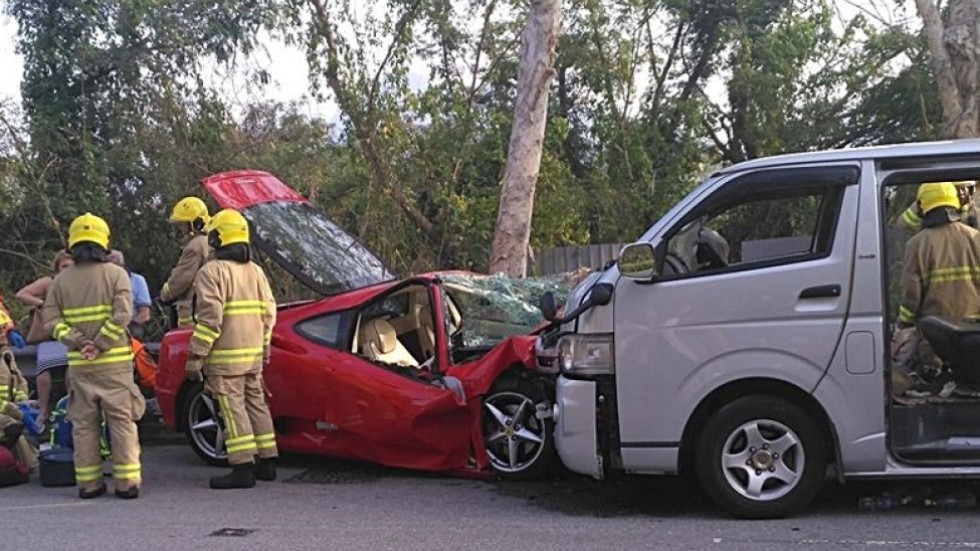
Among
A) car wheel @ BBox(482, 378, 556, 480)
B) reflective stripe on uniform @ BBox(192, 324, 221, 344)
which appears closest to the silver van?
car wheel @ BBox(482, 378, 556, 480)

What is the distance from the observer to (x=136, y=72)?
1341cm

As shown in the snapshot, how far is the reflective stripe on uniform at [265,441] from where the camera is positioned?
741 cm

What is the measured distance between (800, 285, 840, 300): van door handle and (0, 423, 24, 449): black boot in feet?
18.3

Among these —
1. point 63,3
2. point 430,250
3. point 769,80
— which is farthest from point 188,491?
point 769,80

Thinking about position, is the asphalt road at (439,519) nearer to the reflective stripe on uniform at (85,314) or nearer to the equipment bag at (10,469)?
the equipment bag at (10,469)

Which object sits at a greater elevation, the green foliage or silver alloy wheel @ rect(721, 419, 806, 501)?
the green foliage

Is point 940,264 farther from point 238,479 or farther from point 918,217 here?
point 238,479

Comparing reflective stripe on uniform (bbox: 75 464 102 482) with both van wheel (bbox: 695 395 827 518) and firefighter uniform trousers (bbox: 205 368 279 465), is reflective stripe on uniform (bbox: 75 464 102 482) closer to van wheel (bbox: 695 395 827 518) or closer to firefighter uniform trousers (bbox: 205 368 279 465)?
firefighter uniform trousers (bbox: 205 368 279 465)

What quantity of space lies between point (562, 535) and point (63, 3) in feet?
34.8

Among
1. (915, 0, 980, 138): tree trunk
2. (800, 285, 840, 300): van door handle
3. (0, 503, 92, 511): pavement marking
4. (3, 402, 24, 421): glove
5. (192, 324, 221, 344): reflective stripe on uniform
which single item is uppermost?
(915, 0, 980, 138): tree trunk

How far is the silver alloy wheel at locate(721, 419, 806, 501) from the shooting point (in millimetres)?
5770

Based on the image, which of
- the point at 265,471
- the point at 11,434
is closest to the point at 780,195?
the point at 265,471

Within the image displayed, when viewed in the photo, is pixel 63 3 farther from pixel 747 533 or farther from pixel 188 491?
pixel 747 533

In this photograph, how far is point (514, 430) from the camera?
7.13m
